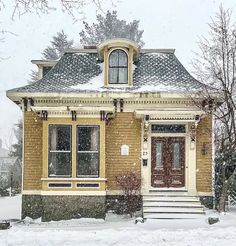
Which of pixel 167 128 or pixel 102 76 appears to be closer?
pixel 167 128

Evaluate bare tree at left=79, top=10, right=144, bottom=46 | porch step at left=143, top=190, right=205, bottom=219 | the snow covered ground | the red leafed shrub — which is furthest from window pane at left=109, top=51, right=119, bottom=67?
bare tree at left=79, top=10, right=144, bottom=46

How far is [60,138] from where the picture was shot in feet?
54.9

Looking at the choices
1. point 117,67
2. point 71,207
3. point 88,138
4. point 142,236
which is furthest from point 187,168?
point 142,236

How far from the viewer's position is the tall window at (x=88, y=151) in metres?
16.7

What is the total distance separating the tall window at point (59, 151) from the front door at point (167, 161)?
328cm

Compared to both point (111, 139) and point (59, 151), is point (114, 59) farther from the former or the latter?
point (59, 151)

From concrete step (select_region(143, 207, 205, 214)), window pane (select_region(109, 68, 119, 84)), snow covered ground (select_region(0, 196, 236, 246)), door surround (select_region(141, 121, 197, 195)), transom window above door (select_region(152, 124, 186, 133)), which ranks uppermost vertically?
window pane (select_region(109, 68, 119, 84))

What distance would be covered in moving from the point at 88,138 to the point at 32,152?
7.78 feet

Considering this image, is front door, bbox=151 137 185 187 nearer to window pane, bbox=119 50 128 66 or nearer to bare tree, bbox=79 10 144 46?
window pane, bbox=119 50 128 66

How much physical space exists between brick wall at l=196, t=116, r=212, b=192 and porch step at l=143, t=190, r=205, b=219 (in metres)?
0.76

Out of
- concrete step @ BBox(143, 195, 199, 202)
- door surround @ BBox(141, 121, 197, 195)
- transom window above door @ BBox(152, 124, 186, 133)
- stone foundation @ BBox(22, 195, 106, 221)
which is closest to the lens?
concrete step @ BBox(143, 195, 199, 202)

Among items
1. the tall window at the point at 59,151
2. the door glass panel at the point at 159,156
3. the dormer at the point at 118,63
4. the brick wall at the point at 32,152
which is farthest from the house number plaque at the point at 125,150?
the brick wall at the point at 32,152

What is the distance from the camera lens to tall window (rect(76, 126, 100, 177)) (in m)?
16.7

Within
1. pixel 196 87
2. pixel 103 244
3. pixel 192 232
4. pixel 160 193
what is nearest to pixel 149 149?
pixel 160 193
